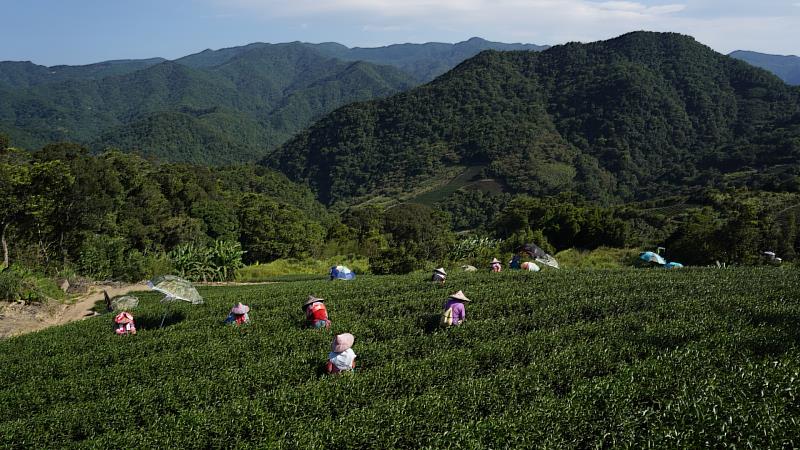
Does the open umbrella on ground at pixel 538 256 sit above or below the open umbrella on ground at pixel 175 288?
below

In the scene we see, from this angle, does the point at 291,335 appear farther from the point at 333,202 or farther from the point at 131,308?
the point at 333,202

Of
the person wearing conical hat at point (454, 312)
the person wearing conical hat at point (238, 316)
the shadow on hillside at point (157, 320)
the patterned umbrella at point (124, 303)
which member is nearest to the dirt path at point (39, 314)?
the patterned umbrella at point (124, 303)

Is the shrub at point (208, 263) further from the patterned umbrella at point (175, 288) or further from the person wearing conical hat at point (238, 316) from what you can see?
the person wearing conical hat at point (238, 316)

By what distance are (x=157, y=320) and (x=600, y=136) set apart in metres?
173

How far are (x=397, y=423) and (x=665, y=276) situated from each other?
1577cm

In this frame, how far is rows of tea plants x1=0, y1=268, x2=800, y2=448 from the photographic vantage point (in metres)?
8.32

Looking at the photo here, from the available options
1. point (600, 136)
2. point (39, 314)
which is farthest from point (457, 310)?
point (600, 136)

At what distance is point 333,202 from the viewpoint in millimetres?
178500

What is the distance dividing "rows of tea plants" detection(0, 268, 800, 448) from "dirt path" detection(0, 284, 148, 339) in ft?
Result: 12.2

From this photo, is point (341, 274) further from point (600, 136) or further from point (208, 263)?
point (600, 136)

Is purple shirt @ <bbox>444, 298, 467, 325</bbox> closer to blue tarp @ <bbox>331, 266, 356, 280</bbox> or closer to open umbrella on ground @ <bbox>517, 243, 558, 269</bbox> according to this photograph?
blue tarp @ <bbox>331, 266, 356, 280</bbox>

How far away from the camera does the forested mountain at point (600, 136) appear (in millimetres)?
147875

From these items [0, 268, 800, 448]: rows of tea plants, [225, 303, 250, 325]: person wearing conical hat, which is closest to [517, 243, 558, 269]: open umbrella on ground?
[0, 268, 800, 448]: rows of tea plants

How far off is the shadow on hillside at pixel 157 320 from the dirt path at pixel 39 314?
16.4 ft
